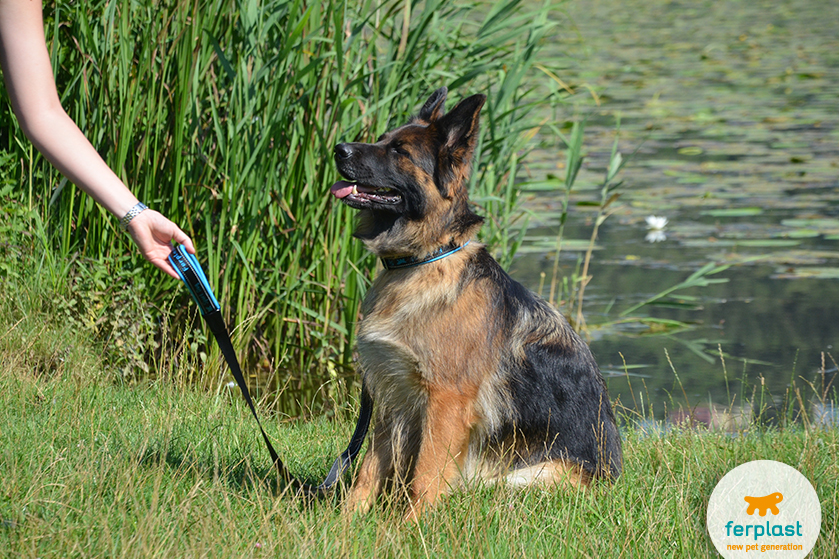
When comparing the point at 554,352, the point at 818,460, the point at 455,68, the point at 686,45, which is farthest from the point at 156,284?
the point at 686,45

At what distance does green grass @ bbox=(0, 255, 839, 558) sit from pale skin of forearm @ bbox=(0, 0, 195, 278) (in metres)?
0.79

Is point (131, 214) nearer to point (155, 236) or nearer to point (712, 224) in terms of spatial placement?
point (155, 236)

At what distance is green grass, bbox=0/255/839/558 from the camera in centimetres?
238

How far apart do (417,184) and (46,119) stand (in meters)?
1.36

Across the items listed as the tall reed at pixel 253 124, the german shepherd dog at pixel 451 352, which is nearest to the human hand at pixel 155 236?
the german shepherd dog at pixel 451 352

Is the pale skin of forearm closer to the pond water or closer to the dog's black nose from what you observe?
the dog's black nose

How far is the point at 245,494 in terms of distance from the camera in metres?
2.95

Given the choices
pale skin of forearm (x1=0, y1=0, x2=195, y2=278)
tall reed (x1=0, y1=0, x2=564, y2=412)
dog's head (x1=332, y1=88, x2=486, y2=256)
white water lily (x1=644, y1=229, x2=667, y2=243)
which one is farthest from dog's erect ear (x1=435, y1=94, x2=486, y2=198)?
white water lily (x1=644, y1=229, x2=667, y2=243)

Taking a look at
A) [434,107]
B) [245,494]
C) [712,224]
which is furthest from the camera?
[712,224]

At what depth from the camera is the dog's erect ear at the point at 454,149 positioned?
3.13 m

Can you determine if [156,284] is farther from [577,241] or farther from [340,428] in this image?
[577,241]

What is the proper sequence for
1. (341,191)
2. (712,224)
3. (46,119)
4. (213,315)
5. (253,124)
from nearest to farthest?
(46,119), (213,315), (341,191), (253,124), (712,224)

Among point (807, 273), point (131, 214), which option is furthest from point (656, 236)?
point (131, 214)

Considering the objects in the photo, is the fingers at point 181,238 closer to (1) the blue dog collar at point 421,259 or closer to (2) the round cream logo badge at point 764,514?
(1) the blue dog collar at point 421,259
